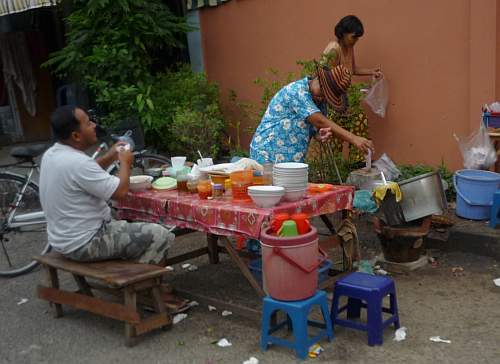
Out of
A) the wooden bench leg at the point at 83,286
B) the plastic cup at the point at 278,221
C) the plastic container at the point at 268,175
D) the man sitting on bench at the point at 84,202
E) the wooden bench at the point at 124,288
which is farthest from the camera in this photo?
the wooden bench leg at the point at 83,286

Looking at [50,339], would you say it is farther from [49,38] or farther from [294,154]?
[49,38]

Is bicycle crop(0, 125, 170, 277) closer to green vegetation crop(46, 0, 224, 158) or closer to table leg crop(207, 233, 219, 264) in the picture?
table leg crop(207, 233, 219, 264)

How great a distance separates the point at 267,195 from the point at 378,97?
3.72 m

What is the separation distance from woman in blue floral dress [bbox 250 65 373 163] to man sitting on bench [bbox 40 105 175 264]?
1.24 m

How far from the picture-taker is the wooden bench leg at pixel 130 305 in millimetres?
4105

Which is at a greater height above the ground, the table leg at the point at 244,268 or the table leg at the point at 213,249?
the table leg at the point at 244,268

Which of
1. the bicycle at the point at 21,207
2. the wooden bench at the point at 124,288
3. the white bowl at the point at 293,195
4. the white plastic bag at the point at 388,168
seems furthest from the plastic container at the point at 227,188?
the white plastic bag at the point at 388,168

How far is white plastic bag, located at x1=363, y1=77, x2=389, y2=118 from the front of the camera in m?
7.19

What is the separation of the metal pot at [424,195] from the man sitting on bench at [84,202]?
2182 millimetres

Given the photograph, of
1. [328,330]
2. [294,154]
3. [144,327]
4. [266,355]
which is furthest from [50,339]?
[294,154]

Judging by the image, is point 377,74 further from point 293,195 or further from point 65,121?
point 65,121

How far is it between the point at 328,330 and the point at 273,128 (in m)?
1.85

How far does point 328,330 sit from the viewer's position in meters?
4.02

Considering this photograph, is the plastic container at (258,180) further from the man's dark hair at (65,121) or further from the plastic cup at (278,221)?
the man's dark hair at (65,121)
